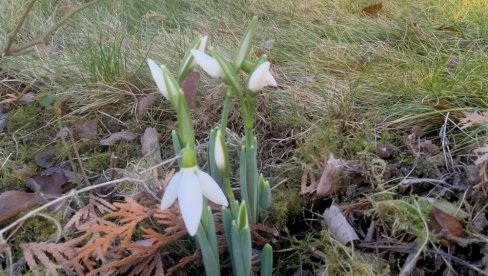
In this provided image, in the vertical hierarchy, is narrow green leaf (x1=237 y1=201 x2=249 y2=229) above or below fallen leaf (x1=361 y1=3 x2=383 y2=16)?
above

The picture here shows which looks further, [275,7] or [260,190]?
[275,7]

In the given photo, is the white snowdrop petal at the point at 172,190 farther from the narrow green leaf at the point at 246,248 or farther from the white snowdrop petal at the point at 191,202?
the narrow green leaf at the point at 246,248

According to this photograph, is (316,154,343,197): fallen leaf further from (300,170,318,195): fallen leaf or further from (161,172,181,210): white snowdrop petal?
(161,172,181,210): white snowdrop petal

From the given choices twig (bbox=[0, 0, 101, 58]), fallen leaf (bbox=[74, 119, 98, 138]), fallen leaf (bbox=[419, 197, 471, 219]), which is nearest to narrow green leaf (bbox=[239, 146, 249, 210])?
fallen leaf (bbox=[419, 197, 471, 219])

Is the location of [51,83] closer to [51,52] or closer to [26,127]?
[26,127]

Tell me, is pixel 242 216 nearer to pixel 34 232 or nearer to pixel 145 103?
pixel 34 232

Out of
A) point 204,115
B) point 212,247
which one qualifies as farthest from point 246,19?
point 212,247
